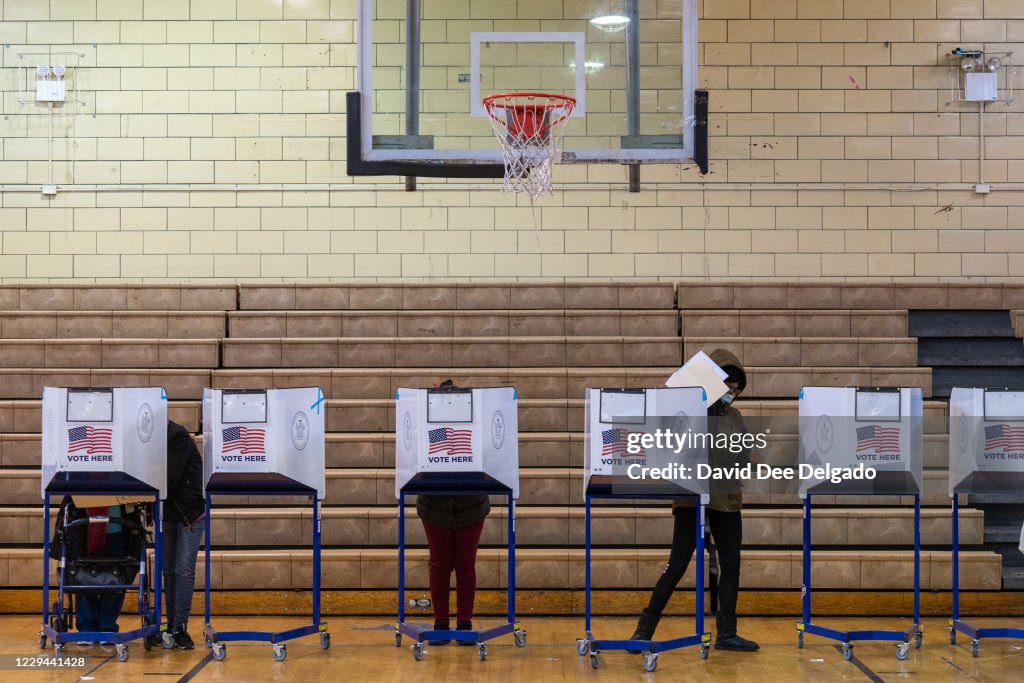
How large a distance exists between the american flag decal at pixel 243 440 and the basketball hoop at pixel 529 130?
7.08 feet

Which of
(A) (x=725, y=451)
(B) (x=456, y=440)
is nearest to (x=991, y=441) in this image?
(A) (x=725, y=451)

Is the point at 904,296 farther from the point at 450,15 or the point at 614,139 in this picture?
the point at 450,15

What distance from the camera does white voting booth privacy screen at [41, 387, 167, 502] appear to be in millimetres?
5988

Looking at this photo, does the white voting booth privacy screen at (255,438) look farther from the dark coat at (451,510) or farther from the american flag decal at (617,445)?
the american flag decal at (617,445)

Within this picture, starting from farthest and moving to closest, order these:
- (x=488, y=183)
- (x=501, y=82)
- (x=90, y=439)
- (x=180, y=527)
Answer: (x=488, y=183)
(x=501, y=82)
(x=180, y=527)
(x=90, y=439)

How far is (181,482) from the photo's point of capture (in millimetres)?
6258

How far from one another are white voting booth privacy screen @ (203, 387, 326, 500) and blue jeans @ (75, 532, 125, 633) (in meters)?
0.60

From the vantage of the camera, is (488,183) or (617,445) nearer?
(617,445)

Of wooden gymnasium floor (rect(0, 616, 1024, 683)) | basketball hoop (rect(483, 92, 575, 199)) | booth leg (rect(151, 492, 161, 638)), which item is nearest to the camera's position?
wooden gymnasium floor (rect(0, 616, 1024, 683))

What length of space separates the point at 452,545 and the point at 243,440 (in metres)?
1.23

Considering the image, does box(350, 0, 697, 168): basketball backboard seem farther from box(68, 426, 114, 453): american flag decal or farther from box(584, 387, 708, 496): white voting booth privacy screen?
box(68, 426, 114, 453): american flag decal

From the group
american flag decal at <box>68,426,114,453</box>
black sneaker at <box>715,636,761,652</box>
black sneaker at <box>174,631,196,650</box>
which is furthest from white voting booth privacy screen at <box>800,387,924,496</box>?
american flag decal at <box>68,426,114,453</box>

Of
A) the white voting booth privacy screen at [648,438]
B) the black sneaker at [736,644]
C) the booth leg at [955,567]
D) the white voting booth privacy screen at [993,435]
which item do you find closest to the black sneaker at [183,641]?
the white voting booth privacy screen at [648,438]

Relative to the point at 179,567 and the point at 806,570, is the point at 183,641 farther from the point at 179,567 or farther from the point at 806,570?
the point at 806,570
